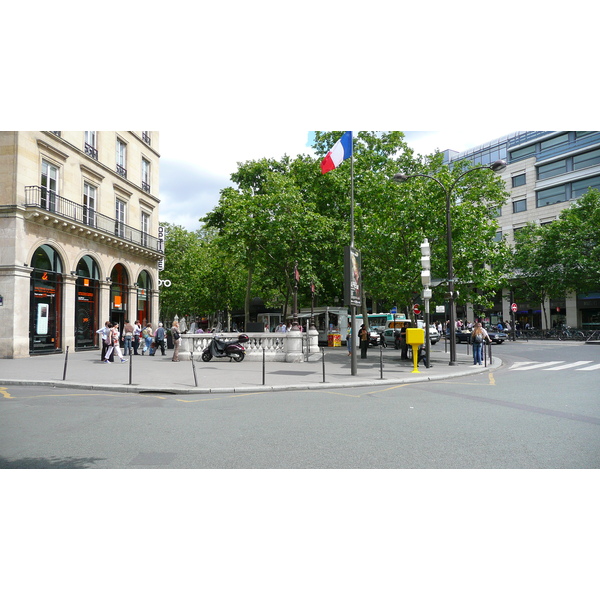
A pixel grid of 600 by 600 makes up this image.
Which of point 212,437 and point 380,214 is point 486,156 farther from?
point 212,437

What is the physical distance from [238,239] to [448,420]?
78.2 ft

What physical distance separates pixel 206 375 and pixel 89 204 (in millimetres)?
16638

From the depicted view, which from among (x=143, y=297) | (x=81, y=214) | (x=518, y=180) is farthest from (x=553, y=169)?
(x=81, y=214)

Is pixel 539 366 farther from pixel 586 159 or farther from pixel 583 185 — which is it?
pixel 586 159

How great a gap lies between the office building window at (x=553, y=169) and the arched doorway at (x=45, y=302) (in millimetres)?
46488

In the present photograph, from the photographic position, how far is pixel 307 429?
7254mm

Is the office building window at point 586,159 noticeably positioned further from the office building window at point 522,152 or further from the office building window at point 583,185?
the office building window at point 522,152

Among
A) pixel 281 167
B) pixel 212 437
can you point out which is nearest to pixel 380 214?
pixel 281 167

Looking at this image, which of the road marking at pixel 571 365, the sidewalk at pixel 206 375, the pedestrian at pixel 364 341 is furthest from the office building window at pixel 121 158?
the road marking at pixel 571 365

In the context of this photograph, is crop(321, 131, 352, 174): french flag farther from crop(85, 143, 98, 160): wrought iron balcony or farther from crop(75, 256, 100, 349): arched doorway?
crop(85, 143, 98, 160): wrought iron balcony

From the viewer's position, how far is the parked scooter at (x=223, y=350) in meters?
19.7

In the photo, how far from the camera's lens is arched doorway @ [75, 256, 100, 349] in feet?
83.5

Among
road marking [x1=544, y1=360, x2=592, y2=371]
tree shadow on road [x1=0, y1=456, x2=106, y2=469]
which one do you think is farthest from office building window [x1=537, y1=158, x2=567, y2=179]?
tree shadow on road [x1=0, y1=456, x2=106, y2=469]

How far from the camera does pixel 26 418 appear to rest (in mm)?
8070
